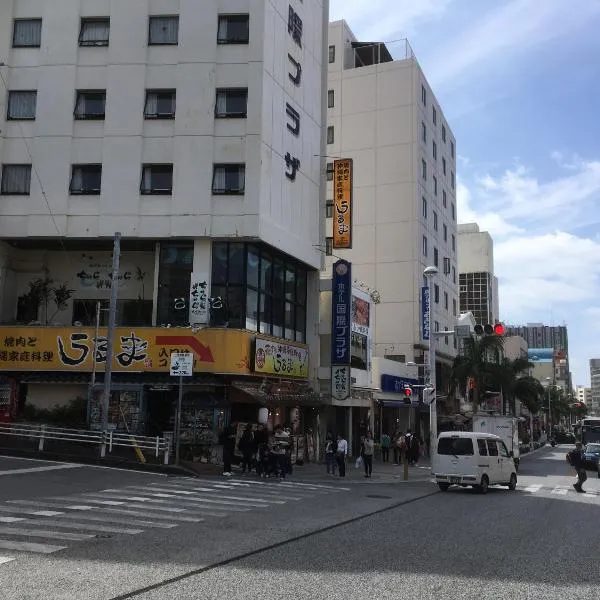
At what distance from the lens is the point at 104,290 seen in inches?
1185

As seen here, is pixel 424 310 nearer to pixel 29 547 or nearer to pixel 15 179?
pixel 15 179

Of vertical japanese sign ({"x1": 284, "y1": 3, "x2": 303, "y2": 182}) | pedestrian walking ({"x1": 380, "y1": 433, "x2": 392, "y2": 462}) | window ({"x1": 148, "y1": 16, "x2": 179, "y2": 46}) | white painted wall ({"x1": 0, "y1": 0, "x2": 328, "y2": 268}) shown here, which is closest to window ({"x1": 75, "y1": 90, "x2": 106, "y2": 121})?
white painted wall ({"x1": 0, "y1": 0, "x2": 328, "y2": 268})

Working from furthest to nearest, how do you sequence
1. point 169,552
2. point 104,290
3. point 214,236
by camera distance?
1. point 104,290
2. point 214,236
3. point 169,552

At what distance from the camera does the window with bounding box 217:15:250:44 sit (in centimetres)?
2892

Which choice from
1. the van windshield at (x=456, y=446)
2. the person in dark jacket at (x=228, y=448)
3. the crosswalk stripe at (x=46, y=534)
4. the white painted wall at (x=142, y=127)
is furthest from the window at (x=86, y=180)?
the crosswalk stripe at (x=46, y=534)

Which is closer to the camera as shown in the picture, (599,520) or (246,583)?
(246,583)

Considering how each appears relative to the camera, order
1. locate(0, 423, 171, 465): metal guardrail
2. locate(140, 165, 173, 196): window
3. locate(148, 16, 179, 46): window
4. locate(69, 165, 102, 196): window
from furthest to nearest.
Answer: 1. locate(148, 16, 179, 46): window
2. locate(69, 165, 102, 196): window
3. locate(140, 165, 173, 196): window
4. locate(0, 423, 171, 465): metal guardrail

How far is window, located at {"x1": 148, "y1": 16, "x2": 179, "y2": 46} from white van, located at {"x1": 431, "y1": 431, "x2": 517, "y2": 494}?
66.3ft

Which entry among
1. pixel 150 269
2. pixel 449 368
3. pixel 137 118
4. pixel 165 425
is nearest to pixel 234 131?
pixel 137 118

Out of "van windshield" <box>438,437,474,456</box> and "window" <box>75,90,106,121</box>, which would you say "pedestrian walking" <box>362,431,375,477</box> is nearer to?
"van windshield" <box>438,437,474,456</box>

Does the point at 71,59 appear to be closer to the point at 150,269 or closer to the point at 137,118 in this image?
the point at 137,118

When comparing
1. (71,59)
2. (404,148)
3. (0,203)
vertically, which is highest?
(404,148)

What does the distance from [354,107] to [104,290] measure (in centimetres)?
3080

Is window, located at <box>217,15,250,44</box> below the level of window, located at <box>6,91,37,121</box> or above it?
above
